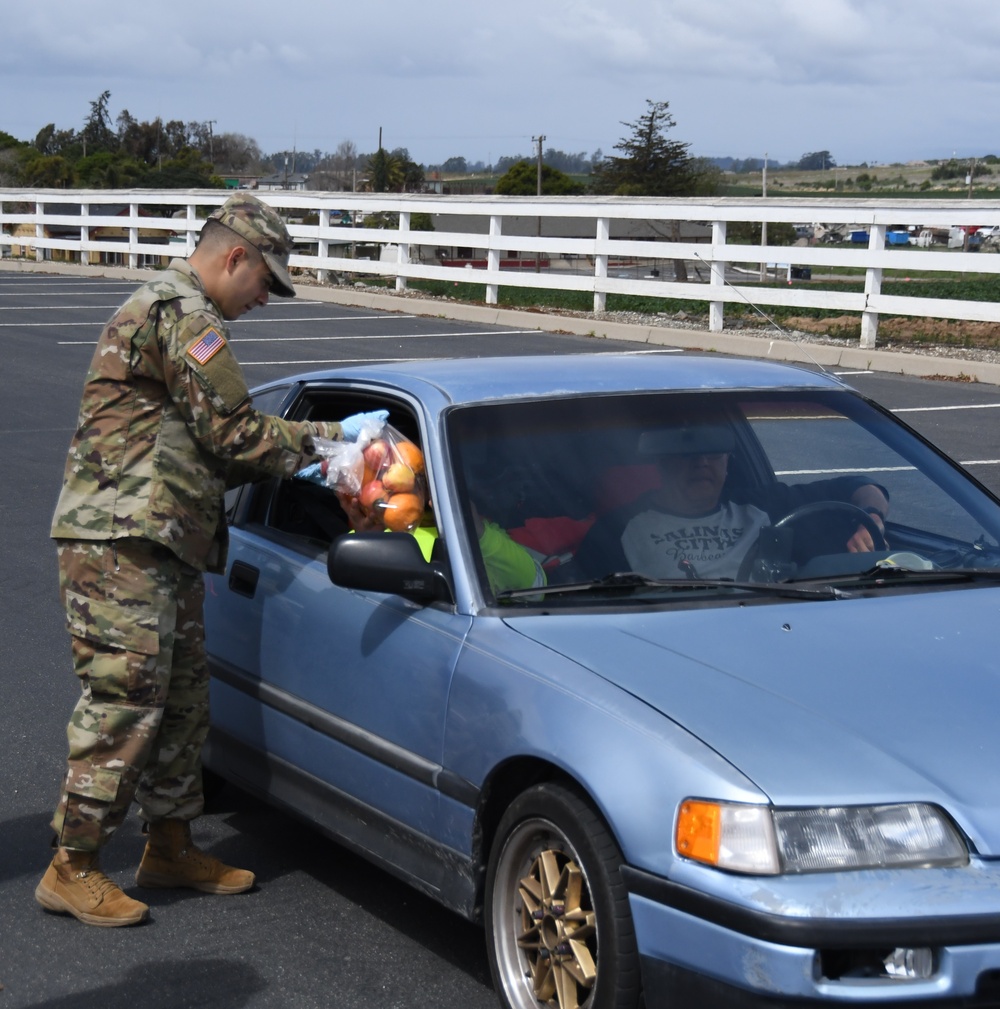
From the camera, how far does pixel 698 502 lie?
13.3 feet

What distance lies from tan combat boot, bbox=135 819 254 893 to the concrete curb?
→ 7274mm

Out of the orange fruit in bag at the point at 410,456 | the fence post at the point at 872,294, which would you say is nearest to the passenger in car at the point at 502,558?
the orange fruit in bag at the point at 410,456

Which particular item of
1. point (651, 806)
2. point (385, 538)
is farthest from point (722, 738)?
point (385, 538)

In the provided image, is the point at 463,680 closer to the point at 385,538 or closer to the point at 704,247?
the point at 385,538

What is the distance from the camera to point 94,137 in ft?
454

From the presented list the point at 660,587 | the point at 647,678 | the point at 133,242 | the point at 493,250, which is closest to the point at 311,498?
the point at 660,587

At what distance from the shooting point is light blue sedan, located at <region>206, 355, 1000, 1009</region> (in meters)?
2.78

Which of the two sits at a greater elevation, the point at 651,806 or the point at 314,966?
the point at 651,806

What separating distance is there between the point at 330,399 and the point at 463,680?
152 centimetres

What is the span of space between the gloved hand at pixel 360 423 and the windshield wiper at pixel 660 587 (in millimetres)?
722

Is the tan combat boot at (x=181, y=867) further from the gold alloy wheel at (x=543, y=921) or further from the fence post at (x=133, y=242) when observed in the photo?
the fence post at (x=133, y=242)

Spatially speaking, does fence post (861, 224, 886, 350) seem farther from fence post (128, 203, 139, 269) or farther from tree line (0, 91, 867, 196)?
tree line (0, 91, 867, 196)

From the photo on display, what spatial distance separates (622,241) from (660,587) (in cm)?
1704

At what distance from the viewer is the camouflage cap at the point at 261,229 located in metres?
4.07
